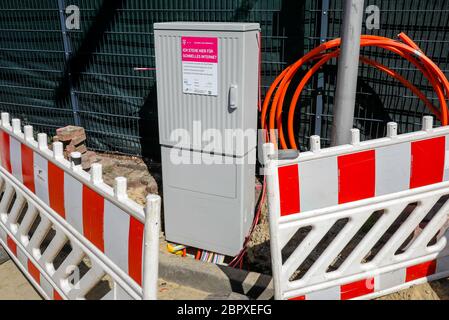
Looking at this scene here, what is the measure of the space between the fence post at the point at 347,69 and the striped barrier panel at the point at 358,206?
2.11ft

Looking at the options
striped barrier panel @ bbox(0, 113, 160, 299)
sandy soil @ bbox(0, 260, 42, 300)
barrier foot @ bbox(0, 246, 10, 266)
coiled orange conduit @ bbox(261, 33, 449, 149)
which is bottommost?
sandy soil @ bbox(0, 260, 42, 300)

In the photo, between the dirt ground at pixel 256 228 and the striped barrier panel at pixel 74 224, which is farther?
the dirt ground at pixel 256 228

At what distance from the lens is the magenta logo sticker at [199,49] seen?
365 centimetres

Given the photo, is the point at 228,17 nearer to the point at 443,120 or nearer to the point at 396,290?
the point at 443,120

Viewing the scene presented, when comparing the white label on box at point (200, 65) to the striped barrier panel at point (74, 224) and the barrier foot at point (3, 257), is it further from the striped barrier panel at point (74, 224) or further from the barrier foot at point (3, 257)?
the barrier foot at point (3, 257)

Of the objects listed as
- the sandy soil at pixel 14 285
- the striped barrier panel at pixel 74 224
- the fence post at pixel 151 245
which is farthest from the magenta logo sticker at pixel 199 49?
the sandy soil at pixel 14 285

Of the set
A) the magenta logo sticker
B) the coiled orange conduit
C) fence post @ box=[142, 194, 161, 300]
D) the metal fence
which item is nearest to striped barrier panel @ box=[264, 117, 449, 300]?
fence post @ box=[142, 194, 161, 300]

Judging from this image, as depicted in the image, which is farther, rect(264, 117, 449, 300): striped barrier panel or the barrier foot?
the barrier foot

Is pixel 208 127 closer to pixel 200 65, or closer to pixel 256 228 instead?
pixel 200 65

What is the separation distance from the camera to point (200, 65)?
3.73 m

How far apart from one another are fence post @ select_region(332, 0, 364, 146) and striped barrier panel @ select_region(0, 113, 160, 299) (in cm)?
202

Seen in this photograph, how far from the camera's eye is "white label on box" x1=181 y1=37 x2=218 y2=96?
367 cm

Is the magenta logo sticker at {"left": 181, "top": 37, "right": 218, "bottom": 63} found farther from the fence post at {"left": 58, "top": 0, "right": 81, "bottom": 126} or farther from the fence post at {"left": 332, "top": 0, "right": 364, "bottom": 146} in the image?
the fence post at {"left": 58, "top": 0, "right": 81, "bottom": 126}
